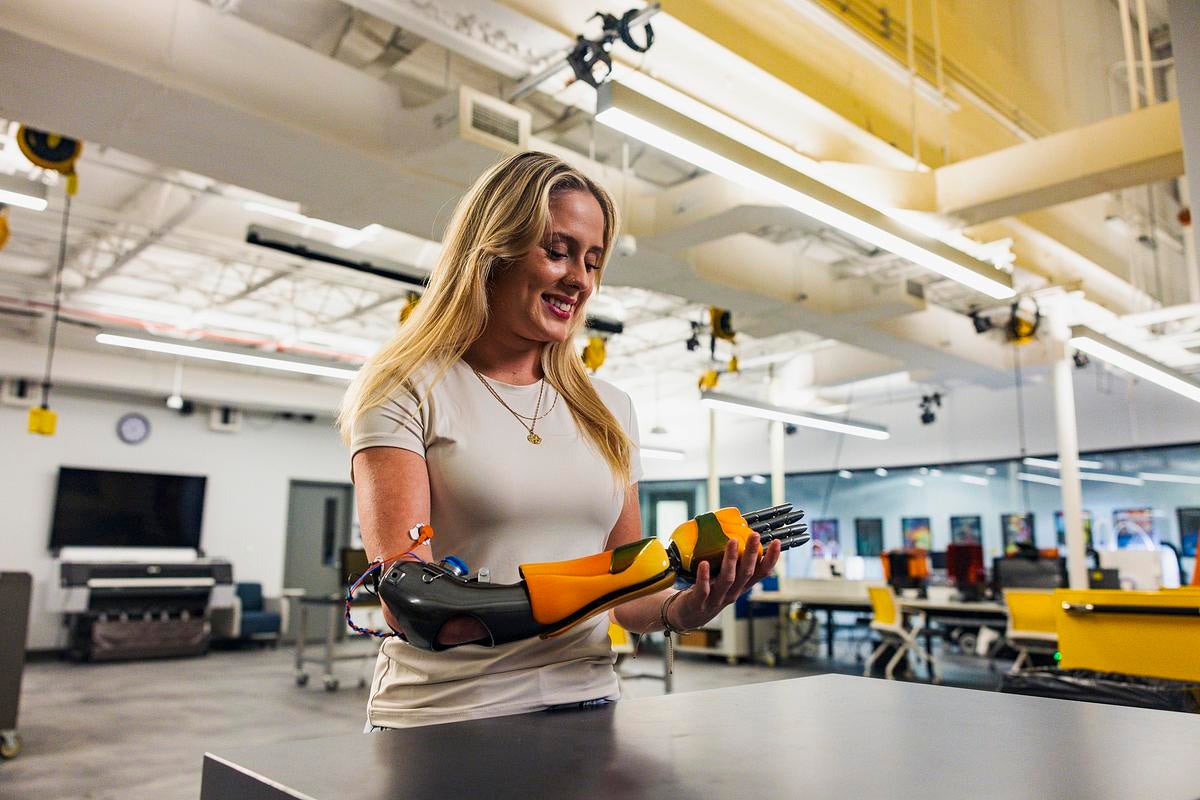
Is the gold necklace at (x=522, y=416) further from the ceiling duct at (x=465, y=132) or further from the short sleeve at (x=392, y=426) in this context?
the ceiling duct at (x=465, y=132)

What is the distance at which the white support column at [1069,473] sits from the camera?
7.28 meters

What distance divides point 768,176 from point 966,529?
10206 mm

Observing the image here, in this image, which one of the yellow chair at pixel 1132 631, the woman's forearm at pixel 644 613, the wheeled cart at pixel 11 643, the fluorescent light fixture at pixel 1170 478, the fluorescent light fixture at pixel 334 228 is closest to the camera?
the woman's forearm at pixel 644 613

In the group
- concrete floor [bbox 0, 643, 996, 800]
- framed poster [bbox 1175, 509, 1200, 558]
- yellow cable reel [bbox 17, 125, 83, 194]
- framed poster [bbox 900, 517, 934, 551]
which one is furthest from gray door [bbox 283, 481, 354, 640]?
→ framed poster [bbox 1175, 509, 1200, 558]

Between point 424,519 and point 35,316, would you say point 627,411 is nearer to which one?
point 424,519

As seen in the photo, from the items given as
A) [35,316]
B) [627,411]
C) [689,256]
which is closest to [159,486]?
[35,316]

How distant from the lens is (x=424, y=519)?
991 mm

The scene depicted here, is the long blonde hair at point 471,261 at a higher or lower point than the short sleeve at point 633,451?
higher

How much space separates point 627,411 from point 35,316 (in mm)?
10165

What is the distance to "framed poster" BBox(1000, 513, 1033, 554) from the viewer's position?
11.2 meters

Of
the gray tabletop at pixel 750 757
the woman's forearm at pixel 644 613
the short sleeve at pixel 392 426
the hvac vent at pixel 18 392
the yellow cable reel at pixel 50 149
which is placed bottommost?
the gray tabletop at pixel 750 757

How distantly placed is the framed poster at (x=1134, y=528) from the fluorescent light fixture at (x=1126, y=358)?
387 centimetres

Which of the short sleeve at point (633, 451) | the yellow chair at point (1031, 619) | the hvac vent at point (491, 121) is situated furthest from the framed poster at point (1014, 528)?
the short sleeve at point (633, 451)

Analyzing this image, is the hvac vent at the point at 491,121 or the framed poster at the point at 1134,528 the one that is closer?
the hvac vent at the point at 491,121
